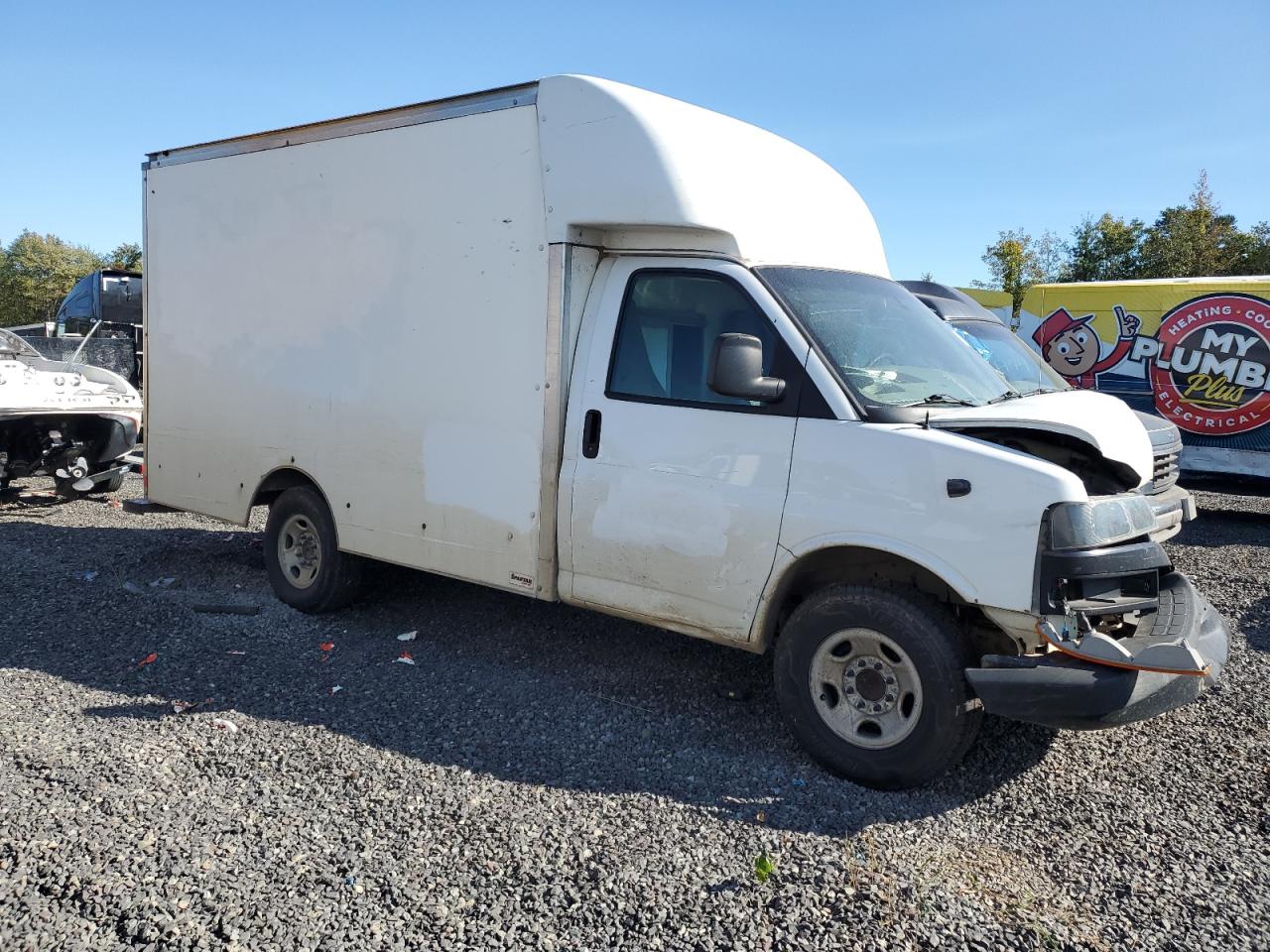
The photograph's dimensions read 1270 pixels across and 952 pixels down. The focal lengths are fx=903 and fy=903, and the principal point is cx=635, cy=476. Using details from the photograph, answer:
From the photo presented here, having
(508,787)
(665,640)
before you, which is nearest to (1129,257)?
(665,640)

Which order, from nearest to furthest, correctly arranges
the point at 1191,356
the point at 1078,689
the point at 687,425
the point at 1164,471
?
1. the point at 1078,689
2. the point at 687,425
3. the point at 1164,471
4. the point at 1191,356

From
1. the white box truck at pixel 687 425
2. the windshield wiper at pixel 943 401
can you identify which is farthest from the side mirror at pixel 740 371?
the windshield wiper at pixel 943 401

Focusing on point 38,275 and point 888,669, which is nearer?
point 888,669

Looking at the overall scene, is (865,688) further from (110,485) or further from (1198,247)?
(1198,247)

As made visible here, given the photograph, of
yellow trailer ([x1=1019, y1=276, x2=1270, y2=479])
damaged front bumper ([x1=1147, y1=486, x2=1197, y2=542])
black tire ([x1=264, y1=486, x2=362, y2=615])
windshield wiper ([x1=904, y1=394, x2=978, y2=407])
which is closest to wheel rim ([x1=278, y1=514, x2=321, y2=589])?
black tire ([x1=264, y1=486, x2=362, y2=615])

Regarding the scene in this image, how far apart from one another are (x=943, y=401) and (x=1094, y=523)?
0.87 meters

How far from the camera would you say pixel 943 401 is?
411 cm

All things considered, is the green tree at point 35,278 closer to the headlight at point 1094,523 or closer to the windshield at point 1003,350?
the windshield at point 1003,350

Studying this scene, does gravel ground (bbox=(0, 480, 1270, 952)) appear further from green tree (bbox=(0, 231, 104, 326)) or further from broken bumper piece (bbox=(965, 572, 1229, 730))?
green tree (bbox=(0, 231, 104, 326))

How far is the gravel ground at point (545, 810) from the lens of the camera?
2.96 m

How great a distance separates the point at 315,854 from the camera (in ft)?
10.8

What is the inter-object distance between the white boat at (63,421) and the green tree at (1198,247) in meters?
27.3

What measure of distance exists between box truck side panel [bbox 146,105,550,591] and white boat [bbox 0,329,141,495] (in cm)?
316

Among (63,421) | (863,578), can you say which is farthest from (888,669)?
(63,421)
